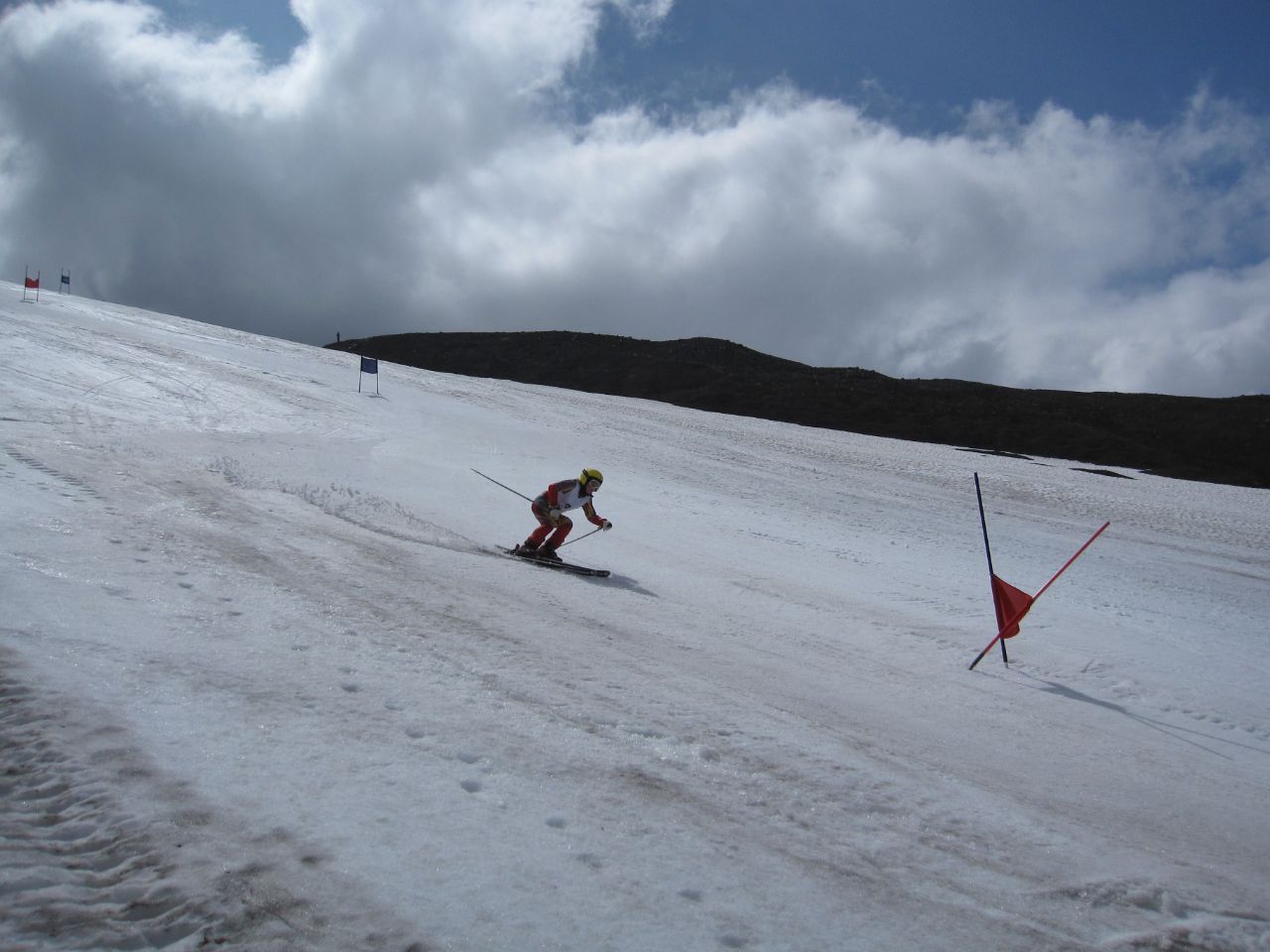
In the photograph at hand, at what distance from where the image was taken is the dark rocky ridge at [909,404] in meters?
45.2

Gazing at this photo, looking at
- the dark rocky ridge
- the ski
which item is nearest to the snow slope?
the ski

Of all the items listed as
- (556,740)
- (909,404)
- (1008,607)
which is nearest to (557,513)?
(1008,607)

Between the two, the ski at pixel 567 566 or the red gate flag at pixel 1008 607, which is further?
the ski at pixel 567 566

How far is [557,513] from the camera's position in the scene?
1157 centimetres

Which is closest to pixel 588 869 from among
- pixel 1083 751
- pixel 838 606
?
pixel 1083 751

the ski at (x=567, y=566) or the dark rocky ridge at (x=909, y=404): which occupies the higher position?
the dark rocky ridge at (x=909, y=404)

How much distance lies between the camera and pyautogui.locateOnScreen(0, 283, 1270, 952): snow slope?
11.5 feet

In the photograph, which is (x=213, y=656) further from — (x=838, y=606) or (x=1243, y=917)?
(x=838, y=606)

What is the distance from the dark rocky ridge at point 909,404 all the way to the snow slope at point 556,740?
1406 inches

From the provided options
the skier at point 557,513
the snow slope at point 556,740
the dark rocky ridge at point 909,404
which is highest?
the dark rocky ridge at point 909,404

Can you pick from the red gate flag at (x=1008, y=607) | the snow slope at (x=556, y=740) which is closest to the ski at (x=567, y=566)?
the snow slope at (x=556, y=740)

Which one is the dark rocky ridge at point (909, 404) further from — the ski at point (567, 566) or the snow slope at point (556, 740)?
the ski at point (567, 566)

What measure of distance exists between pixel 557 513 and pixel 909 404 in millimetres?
47162

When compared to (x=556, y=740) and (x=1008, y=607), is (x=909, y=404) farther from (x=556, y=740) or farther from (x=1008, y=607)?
(x=556, y=740)
